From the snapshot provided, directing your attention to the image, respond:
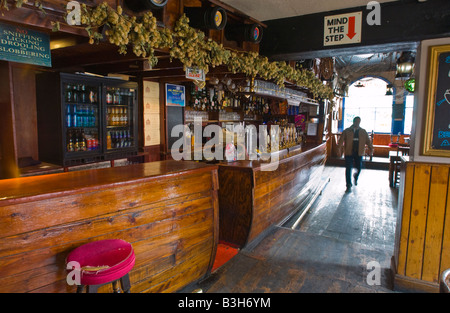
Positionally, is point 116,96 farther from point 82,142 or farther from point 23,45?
point 23,45

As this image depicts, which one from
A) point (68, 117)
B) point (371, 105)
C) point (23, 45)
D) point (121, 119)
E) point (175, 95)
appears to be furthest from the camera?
point (371, 105)

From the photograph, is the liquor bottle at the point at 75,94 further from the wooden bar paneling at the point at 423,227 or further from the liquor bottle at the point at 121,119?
the wooden bar paneling at the point at 423,227

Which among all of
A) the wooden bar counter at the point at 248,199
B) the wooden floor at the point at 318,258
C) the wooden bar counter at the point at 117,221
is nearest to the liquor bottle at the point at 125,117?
the wooden bar counter at the point at 248,199

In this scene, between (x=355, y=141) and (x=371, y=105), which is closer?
(x=355, y=141)

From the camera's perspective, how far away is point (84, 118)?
13.8 feet

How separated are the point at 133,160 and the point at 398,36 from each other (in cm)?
439

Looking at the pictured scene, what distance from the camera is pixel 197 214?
2.77m

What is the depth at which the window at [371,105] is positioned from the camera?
14461 millimetres

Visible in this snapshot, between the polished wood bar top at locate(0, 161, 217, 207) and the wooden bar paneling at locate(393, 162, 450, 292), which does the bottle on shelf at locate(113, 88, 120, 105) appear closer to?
the polished wood bar top at locate(0, 161, 217, 207)

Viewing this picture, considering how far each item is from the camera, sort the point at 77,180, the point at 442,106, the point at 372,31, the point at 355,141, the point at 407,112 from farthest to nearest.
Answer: the point at 407,112 < the point at 355,141 < the point at 372,31 < the point at 442,106 < the point at 77,180

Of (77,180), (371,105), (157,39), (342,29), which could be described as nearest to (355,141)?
(342,29)

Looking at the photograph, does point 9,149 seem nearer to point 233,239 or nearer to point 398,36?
point 233,239

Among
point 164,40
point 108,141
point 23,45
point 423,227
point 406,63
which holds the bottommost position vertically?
point 423,227

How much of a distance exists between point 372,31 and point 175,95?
12.2ft
